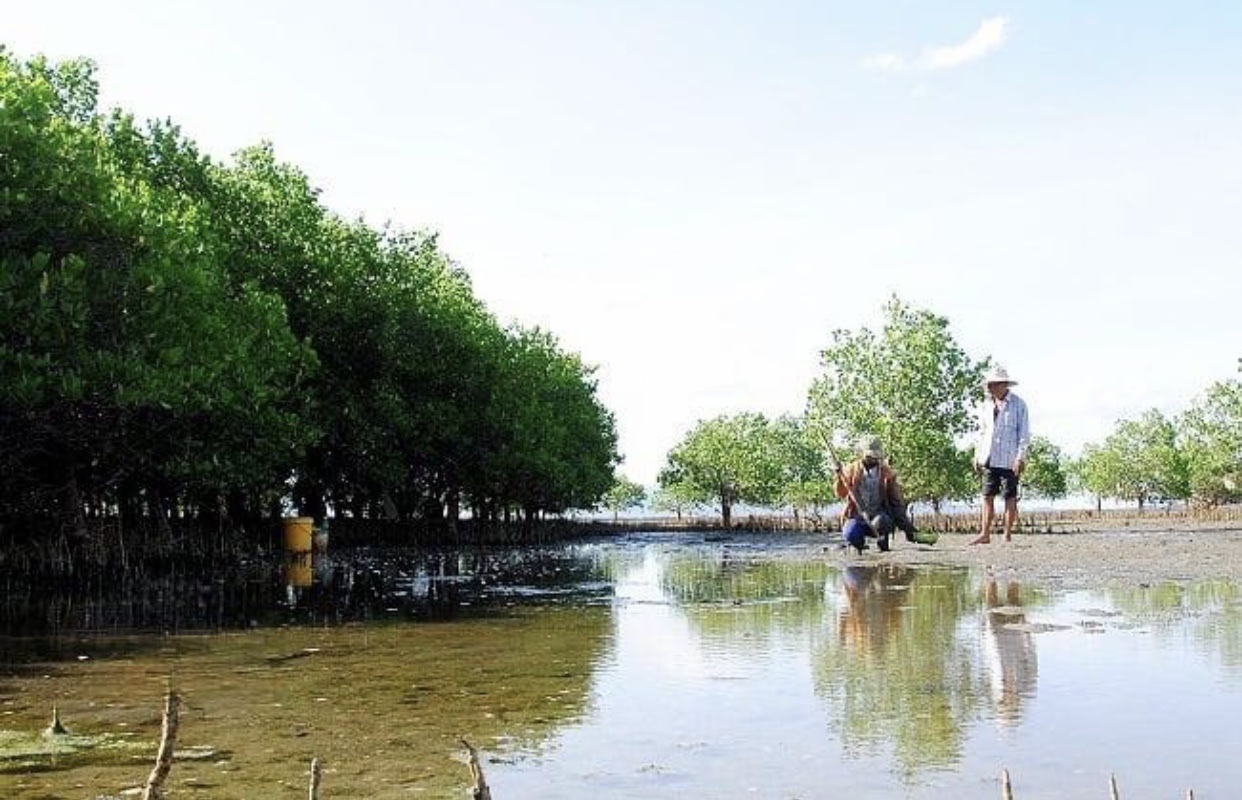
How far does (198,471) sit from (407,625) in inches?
603

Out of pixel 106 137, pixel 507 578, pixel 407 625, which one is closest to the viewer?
pixel 407 625

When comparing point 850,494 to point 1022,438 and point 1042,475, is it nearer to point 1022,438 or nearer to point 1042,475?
point 1022,438

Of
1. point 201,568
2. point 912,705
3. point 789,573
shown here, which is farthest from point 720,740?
point 201,568

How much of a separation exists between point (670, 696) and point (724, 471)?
103 m

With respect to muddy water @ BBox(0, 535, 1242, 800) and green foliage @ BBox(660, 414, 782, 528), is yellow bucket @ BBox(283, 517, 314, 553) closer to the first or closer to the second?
muddy water @ BBox(0, 535, 1242, 800)

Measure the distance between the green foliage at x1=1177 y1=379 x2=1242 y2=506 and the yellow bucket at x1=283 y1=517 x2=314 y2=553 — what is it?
67.7m

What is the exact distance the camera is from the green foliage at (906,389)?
63.7 meters

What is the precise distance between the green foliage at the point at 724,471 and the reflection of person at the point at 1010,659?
310 feet

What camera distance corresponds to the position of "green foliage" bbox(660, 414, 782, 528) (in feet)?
355

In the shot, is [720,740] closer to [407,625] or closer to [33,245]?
[407,625]

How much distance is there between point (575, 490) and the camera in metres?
66.6

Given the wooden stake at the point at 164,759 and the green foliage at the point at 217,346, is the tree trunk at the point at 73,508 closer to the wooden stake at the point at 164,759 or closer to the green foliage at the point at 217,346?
the green foliage at the point at 217,346

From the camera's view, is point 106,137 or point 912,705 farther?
point 106,137

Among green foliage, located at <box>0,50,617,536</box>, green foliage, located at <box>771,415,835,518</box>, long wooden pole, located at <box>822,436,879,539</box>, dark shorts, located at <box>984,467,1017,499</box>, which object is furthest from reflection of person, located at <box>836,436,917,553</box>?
green foliage, located at <box>771,415,835,518</box>
